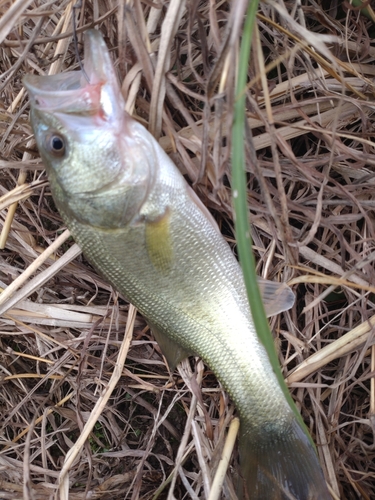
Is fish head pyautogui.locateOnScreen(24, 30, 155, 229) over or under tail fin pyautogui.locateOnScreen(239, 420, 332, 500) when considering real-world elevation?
over

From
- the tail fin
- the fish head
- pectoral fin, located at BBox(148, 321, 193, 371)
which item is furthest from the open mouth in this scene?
the tail fin

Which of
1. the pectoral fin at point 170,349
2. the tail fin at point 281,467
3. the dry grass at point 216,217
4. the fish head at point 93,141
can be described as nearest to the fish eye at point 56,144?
the fish head at point 93,141

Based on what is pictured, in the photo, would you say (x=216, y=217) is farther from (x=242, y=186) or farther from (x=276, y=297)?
(x=242, y=186)

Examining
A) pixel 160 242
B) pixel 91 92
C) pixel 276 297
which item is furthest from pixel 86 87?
pixel 276 297

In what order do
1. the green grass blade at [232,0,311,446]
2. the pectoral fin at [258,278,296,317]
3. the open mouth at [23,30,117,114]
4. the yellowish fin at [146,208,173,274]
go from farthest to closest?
the pectoral fin at [258,278,296,317] → the yellowish fin at [146,208,173,274] → the open mouth at [23,30,117,114] → the green grass blade at [232,0,311,446]

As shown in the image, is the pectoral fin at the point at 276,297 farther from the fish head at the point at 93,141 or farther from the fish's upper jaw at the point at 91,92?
the fish's upper jaw at the point at 91,92

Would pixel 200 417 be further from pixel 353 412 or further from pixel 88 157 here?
pixel 88 157

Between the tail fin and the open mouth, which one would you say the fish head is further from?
the tail fin
